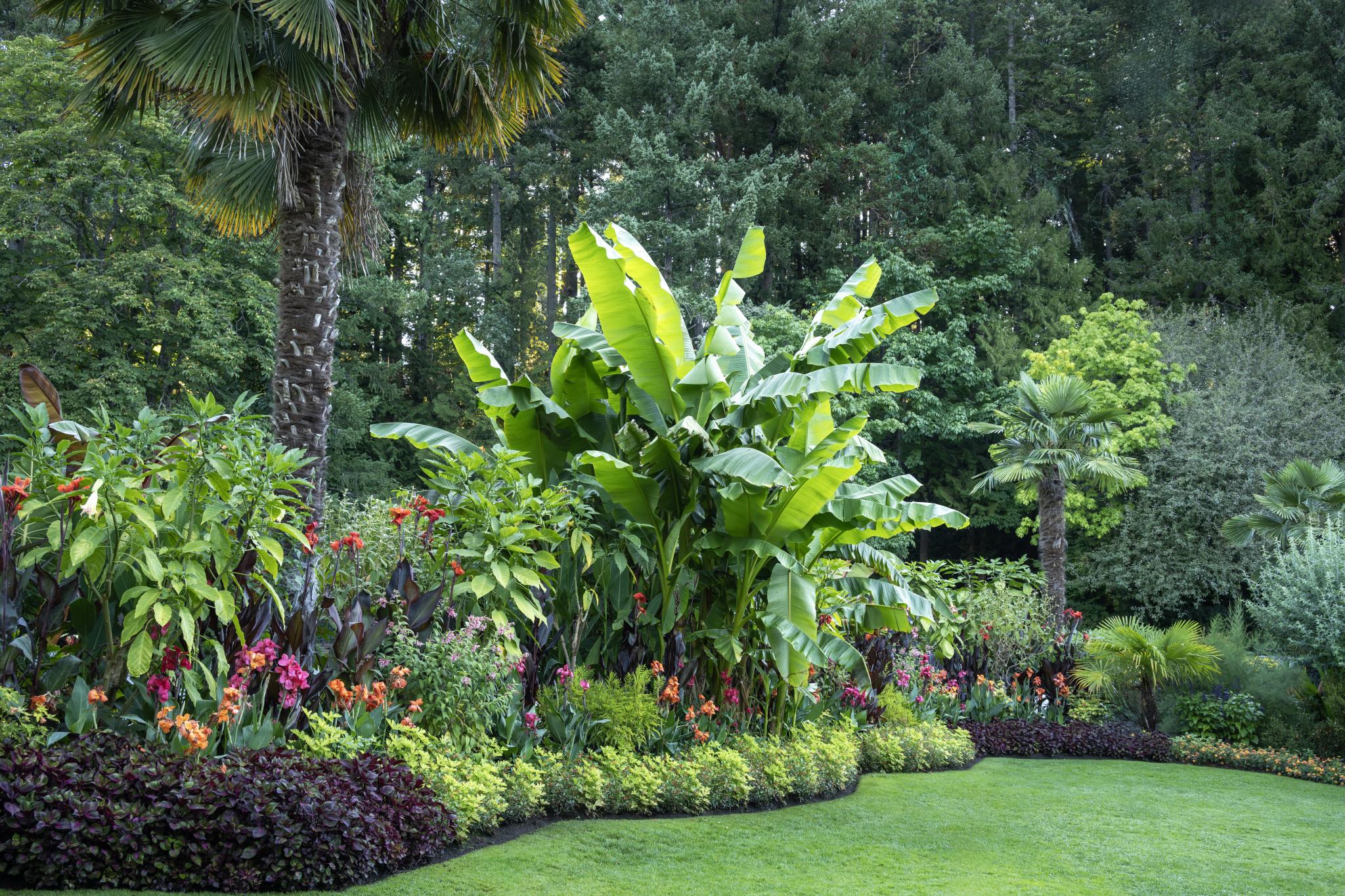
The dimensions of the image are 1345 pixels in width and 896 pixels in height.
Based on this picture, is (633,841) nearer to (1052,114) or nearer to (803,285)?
(803,285)

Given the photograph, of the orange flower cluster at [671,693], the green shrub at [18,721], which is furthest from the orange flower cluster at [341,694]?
the orange flower cluster at [671,693]

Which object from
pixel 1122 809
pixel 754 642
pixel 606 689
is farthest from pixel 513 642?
pixel 1122 809

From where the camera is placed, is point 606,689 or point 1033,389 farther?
point 1033,389

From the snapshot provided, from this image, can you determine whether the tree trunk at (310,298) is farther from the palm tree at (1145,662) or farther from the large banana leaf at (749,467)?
the palm tree at (1145,662)

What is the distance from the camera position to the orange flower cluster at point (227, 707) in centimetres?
447

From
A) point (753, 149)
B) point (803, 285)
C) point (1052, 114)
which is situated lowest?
point (803, 285)

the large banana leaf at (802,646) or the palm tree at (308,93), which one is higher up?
the palm tree at (308,93)

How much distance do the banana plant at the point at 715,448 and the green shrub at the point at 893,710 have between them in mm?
1620

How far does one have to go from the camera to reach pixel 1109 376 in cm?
2350

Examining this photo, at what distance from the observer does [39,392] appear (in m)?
5.46

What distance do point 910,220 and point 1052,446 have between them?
14088mm

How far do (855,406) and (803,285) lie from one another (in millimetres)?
6047

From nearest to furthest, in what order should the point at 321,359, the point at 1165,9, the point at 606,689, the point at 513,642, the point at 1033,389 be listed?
the point at 513,642, the point at 606,689, the point at 321,359, the point at 1033,389, the point at 1165,9

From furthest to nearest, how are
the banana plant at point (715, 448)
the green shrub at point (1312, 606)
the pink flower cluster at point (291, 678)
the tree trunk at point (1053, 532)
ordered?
the tree trunk at point (1053, 532)
the green shrub at point (1312, 606)
the banana plant at point (715, 448)
the pink flower cluster at point (291, 678)
